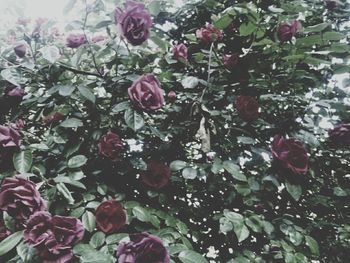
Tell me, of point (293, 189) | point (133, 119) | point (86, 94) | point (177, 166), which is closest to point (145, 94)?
point (133, 119)

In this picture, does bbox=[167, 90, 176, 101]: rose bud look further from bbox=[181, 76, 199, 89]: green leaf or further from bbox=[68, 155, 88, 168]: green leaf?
bbox=[68, 155, 88, 168]: green leaf

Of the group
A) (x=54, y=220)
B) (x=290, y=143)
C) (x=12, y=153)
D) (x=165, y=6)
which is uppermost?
(x=165, y=6)

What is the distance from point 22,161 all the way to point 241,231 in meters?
0.82

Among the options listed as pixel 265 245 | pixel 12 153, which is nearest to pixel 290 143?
pixel 265 245

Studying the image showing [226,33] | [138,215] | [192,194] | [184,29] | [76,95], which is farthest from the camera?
[184,29]

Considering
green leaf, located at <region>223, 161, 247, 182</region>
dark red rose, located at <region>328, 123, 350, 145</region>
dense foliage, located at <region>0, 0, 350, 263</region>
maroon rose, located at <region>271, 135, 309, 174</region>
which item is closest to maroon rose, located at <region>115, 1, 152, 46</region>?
dense foliage, located at <region>0, 0, 350, 263</region>

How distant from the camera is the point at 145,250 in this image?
1012 millimetres

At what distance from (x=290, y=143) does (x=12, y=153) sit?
1.05 m

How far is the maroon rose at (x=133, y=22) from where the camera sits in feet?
4.00

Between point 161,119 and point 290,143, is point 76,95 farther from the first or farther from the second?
point 290,143

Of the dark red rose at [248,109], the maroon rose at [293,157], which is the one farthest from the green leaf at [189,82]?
the maroon rose at [293,157]

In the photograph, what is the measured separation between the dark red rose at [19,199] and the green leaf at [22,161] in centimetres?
9

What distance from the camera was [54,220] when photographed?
3.37ft

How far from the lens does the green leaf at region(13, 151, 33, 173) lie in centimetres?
114
